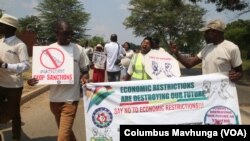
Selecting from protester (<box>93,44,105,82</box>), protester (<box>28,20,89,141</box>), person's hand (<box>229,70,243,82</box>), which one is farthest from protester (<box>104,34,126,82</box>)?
person's hand (<box>229,70,243,82</box>)

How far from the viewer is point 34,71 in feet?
18.7

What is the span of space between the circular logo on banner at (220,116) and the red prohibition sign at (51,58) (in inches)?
75.6

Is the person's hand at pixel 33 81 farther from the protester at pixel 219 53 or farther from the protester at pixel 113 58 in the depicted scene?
the protester at pixel 113 58

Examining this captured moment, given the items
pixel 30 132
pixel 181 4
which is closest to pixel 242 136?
pixel 30 132

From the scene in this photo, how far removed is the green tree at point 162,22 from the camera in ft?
220

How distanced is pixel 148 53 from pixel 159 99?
5.32 ft

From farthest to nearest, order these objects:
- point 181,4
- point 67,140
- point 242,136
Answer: point 181,4, point 67,140, point 242,136

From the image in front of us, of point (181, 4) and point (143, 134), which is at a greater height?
point (181, 4)

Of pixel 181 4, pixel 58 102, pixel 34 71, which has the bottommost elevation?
pixel 58 102

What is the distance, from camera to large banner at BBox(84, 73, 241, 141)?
18.1 ft

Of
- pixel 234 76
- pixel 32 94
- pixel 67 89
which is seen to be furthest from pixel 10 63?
pixel 32 94

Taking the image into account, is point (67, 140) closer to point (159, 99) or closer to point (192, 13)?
point (159, 99)

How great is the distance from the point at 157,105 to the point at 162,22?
61681 millimetres

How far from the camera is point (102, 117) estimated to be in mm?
5555
